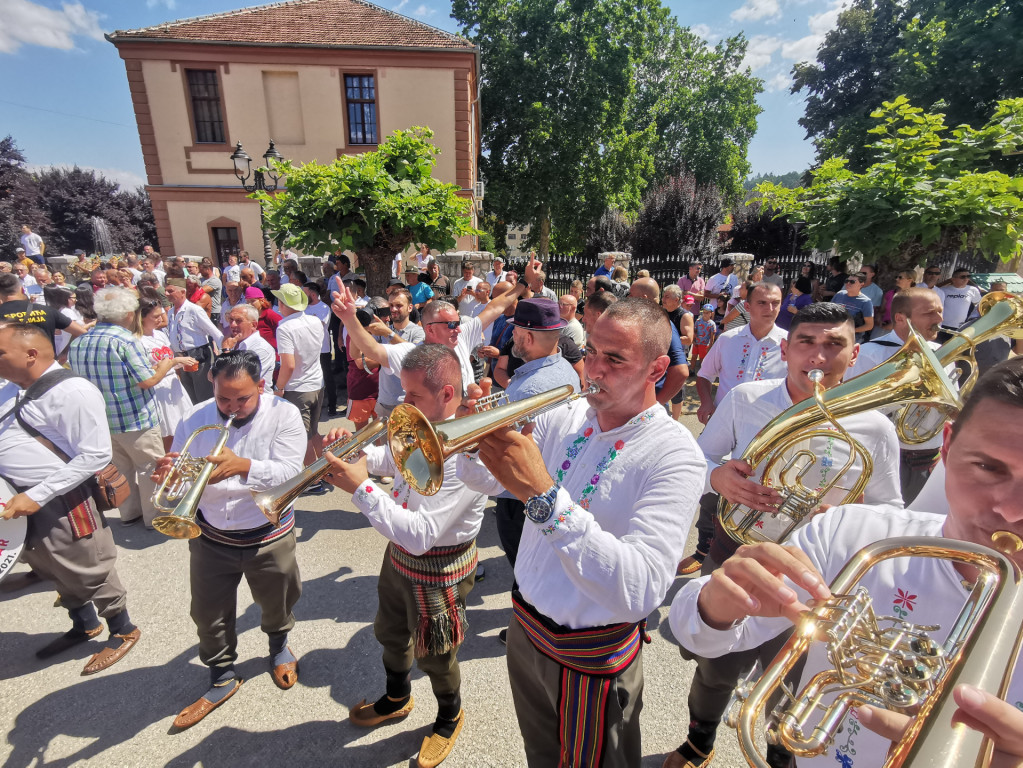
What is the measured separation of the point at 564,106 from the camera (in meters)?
23.1

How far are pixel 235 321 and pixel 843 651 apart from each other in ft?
18.0

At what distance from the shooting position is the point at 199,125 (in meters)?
19.2

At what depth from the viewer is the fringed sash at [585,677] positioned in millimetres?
1767

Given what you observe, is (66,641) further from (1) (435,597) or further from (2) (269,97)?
(2) (269,97)

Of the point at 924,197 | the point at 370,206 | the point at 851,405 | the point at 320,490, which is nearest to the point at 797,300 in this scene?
the point at 924,197

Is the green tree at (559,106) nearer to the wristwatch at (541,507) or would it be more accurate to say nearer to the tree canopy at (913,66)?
the tree canopy at (913,66)

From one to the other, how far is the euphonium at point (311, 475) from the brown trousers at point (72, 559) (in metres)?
1.69

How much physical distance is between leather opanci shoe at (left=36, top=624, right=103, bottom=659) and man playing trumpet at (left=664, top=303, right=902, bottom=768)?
3.79m

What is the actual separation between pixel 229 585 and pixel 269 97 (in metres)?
21.8

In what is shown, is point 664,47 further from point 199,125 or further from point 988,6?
point 199,125

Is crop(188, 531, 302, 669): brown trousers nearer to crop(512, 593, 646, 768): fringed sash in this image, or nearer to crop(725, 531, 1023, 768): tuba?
crop(512, 593, 646, 768): fringed sash

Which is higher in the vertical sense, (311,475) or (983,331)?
(983,331)

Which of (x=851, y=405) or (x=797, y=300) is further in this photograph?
(x=797, y=300)

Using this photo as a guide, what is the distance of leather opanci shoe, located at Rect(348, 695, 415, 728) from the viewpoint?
275 cm
